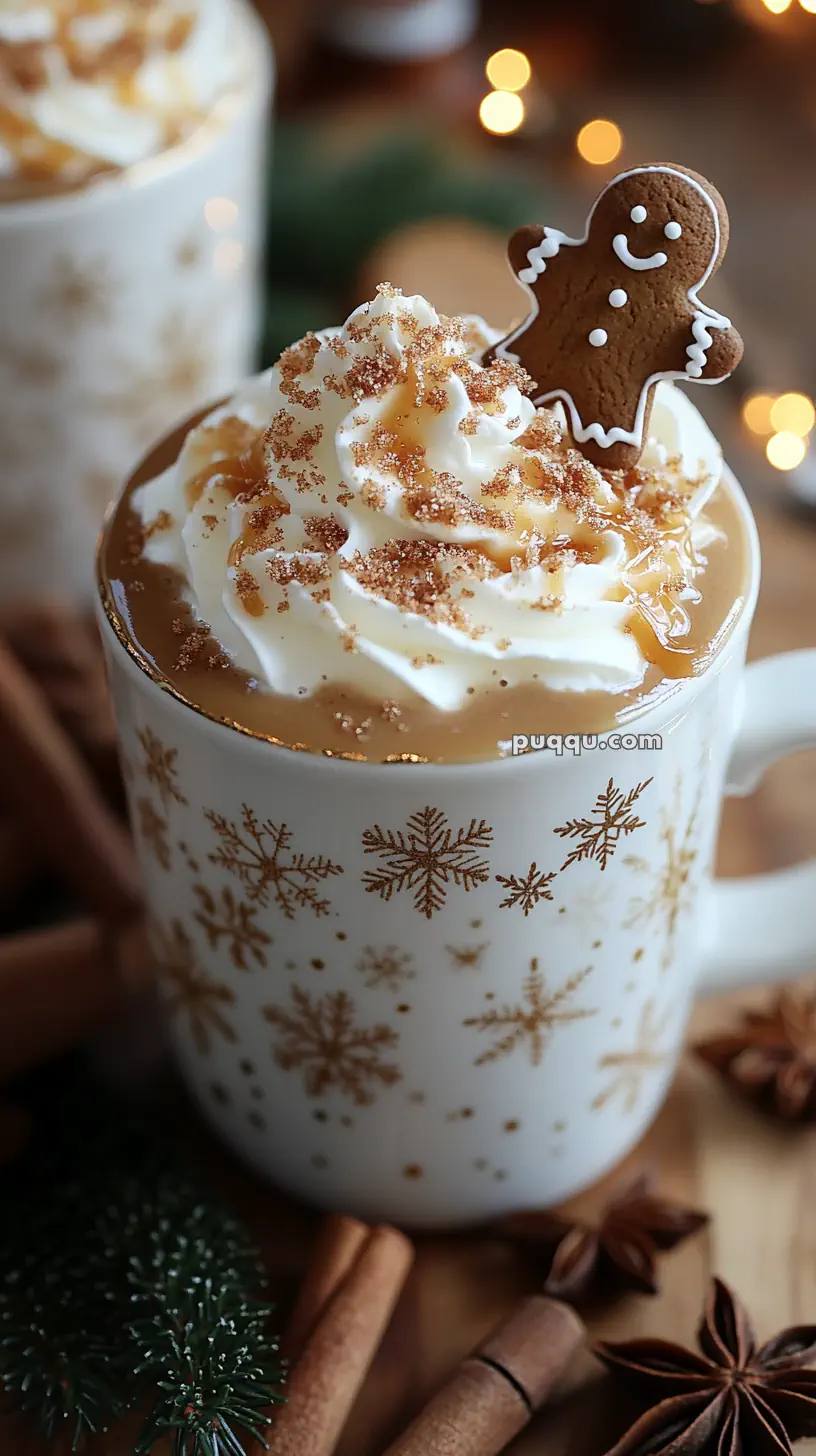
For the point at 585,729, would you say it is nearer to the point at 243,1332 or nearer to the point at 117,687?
the point at 117,687

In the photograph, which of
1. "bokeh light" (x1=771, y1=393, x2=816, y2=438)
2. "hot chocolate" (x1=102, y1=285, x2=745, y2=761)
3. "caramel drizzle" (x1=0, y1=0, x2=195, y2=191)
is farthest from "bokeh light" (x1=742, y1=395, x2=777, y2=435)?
"hot chocolate" (x1=102, y1=285, x2=745, y2=761)

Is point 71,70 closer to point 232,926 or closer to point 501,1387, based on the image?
point 232,926

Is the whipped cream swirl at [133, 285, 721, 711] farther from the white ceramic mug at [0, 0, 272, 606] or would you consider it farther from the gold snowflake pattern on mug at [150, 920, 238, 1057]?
the white ceramic mug at [0, 0, 272, 606]

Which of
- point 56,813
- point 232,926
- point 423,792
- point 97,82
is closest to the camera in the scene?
point 423,792

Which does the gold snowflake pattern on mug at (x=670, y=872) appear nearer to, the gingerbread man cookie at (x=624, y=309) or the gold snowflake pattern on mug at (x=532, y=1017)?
the gold snowflake pattern on mug at (x=532, y=1017)

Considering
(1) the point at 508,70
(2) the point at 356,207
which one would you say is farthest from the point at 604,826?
(1) the point at 508,70

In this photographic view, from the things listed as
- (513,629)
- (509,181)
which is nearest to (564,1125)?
(513,629)

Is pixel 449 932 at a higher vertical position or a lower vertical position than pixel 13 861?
higher
